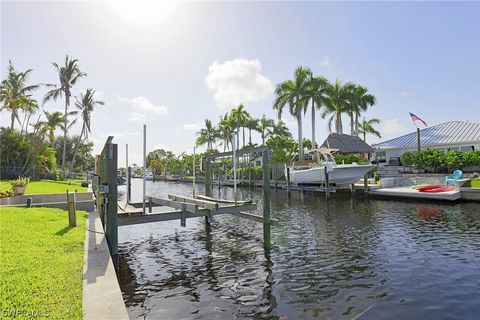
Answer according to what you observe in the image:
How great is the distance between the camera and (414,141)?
47406 millimetres

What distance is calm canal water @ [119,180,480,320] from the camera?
19.7 feet

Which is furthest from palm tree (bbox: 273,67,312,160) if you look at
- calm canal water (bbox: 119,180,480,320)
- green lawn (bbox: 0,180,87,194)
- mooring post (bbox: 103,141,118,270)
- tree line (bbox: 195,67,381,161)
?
mooring post (bbox: 103,141,118,270)

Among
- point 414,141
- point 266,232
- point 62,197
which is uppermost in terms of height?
point 414,141

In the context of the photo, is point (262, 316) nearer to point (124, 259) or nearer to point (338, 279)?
point (338, 279)

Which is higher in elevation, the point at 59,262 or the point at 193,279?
the point at 59,262

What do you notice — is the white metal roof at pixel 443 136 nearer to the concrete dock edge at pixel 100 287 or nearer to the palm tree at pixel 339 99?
the palm tree at pixel 339 99

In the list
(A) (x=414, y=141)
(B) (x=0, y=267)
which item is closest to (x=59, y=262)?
(B) (x=0, y=267)

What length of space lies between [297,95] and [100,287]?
133 feet

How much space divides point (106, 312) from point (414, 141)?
5201 cm

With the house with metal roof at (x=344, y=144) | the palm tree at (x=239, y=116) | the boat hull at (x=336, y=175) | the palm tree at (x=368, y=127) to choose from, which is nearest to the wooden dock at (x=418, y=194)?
the boat hull at (x=336, y=175)

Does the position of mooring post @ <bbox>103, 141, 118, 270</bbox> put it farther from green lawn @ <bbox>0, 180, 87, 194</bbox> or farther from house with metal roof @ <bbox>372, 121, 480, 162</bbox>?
house with metal roof @ <bbox>372, 121, 480, 162</bbox>

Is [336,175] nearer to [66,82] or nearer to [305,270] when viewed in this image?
[305,270]

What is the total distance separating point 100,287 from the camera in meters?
4.95

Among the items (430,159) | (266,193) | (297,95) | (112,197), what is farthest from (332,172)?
(112,197)
